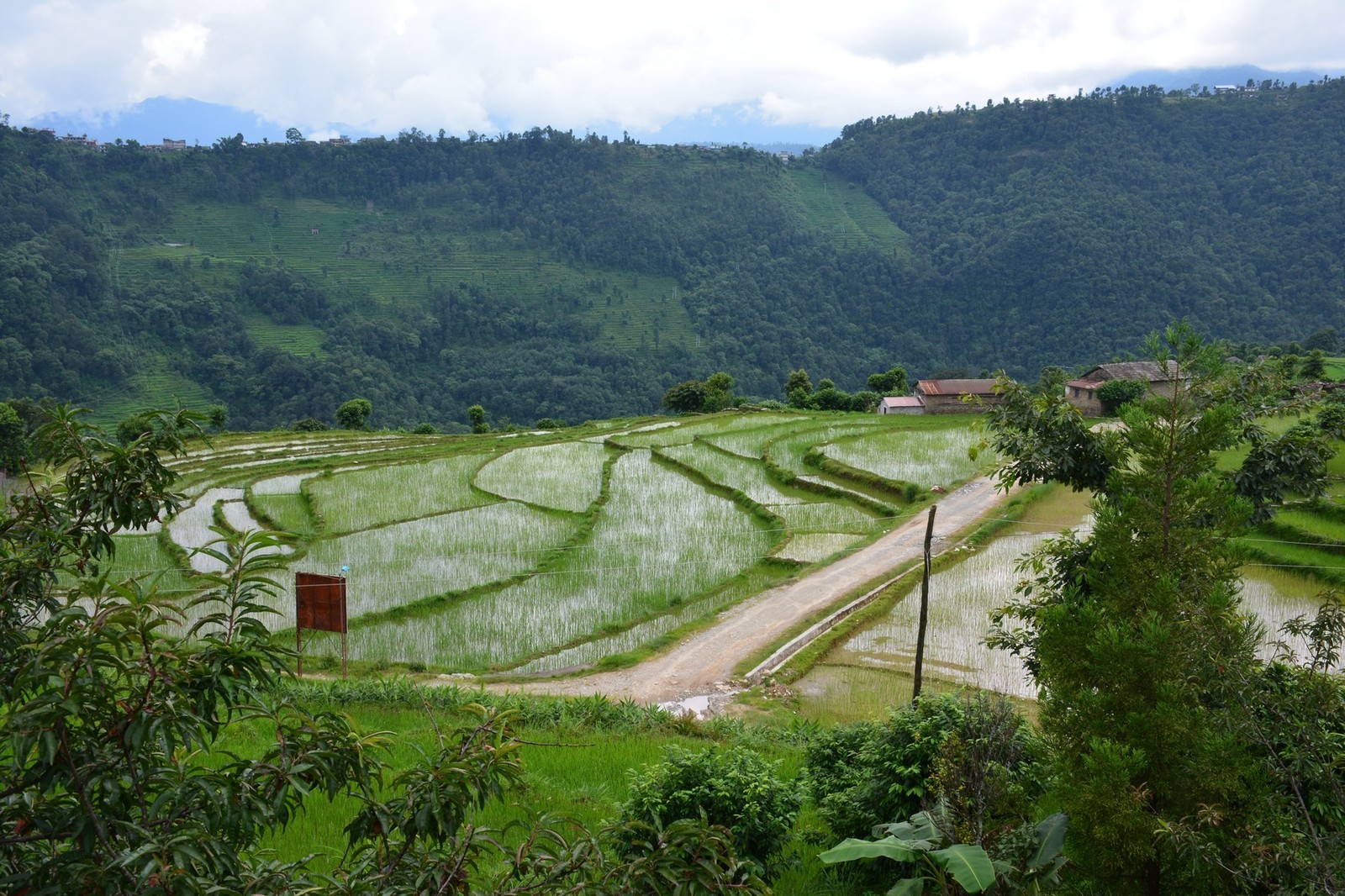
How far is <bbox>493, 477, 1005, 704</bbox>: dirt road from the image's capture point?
39.4 ft

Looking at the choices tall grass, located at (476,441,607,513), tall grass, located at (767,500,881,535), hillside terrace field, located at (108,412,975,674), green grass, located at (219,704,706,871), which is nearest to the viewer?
green grass, located at (219,704,706,871)

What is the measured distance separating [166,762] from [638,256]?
318 ft

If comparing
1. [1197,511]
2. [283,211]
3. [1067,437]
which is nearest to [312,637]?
[1067,437]

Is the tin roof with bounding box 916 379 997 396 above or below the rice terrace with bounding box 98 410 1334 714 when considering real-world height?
above

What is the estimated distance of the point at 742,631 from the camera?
13977 millimetres

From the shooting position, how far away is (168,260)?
255 ft

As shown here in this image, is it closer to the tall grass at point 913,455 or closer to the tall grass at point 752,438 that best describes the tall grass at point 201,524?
the tall grass at point 752,438

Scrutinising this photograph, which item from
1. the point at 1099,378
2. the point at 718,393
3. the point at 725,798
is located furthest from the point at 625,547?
the point at 718,393

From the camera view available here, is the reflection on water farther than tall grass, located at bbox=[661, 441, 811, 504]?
No

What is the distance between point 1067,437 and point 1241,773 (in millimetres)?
3256

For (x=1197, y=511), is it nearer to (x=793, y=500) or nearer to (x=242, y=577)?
(x=242, y=577)

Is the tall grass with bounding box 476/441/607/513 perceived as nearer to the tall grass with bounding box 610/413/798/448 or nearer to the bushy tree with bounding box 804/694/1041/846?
the tall grass with bounding box 610/413/798/448

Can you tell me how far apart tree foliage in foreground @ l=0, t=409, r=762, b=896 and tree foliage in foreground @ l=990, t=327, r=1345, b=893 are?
2179 millimetres

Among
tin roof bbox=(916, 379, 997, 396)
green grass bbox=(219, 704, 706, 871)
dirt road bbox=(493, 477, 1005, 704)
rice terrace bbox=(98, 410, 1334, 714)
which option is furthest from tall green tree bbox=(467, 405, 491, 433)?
green grass bbox=(219, 704, 706, 871)
